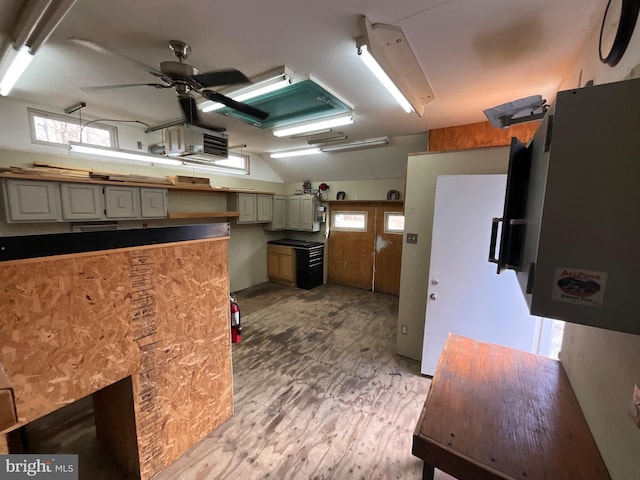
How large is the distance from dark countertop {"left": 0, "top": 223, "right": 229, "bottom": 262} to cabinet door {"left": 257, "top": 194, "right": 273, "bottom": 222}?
3.85 metres

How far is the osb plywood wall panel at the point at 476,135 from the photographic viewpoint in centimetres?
308

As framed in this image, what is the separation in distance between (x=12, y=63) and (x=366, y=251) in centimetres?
554

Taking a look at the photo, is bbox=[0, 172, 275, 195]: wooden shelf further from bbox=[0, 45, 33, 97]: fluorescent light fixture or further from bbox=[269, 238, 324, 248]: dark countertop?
bbox=[269, 238, 324, 248]: dark countertop

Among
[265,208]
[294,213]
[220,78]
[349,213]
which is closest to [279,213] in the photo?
[294,213]

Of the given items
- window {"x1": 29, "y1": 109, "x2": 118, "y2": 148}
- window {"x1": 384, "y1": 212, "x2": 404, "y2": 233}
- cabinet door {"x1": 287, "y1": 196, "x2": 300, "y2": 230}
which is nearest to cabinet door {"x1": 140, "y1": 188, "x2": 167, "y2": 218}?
window {"x1": 29, "y1": 109, "x2": 118, "y2": 148}

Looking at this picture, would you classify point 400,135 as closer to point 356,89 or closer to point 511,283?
point 356,89

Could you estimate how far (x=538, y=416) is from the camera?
1.13 m

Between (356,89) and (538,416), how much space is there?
9.03 feet

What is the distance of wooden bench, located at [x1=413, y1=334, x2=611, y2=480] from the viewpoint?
92 cm

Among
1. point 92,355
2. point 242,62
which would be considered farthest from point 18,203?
point 242,62

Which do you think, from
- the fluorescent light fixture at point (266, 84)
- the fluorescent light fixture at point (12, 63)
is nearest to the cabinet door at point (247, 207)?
the fluorescent light fixture at point (266, 84)

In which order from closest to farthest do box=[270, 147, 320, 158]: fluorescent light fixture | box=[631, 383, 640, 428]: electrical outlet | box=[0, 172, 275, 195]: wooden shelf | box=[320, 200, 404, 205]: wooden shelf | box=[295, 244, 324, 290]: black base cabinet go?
box=[631, 383, 640, 428]: electrical outlet → box=[0, 172, 275, 195]: wooden shelf → box=[270, 147, 320, 158]: fluorescent light fixture → box=[320, 200, 404, 205]: wooden shelf → box=[295, 244, 324, 290]: black base cabinet

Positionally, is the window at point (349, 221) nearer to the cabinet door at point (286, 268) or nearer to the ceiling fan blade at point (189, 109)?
the cabinet door at point (286, 268)

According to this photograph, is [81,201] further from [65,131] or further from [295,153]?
[295,153]
